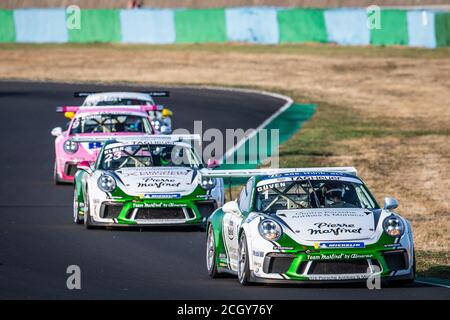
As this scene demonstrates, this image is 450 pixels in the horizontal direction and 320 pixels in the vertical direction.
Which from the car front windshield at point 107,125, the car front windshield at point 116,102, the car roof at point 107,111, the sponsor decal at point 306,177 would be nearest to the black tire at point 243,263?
the sponsor decal at point 306,177

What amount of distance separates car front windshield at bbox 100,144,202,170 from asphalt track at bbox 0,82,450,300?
100cm

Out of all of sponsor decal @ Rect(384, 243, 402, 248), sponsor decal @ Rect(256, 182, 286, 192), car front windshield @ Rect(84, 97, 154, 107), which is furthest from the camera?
car front windshield @ Rect(84, 97, 154, 107)

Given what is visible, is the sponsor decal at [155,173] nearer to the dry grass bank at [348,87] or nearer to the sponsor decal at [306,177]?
the dry grass bank at [348,87]

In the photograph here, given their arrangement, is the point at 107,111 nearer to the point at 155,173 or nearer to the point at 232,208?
the point at 155,173

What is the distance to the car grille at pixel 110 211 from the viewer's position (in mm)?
16891

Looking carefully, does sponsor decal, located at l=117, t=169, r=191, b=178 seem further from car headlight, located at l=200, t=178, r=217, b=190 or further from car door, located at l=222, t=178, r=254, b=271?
car door, located at l=222, t=178, r=254, b=271

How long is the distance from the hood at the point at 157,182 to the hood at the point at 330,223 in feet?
15.5

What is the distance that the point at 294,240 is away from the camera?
11781 mm

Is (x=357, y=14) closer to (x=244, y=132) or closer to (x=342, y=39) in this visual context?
(x=342, y=39)

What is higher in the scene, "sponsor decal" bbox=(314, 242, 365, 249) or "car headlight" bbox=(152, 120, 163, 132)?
"car headlight" bbox=(152, 120, 163, 132)

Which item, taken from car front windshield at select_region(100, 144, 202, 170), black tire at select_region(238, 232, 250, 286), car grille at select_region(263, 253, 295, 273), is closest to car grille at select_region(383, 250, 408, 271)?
car grille at select_region(263, 253, 295, 273)

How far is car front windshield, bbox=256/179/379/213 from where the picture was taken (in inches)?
503

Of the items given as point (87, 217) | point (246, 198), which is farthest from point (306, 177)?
point (87, 217)

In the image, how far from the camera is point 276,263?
11.8 m
